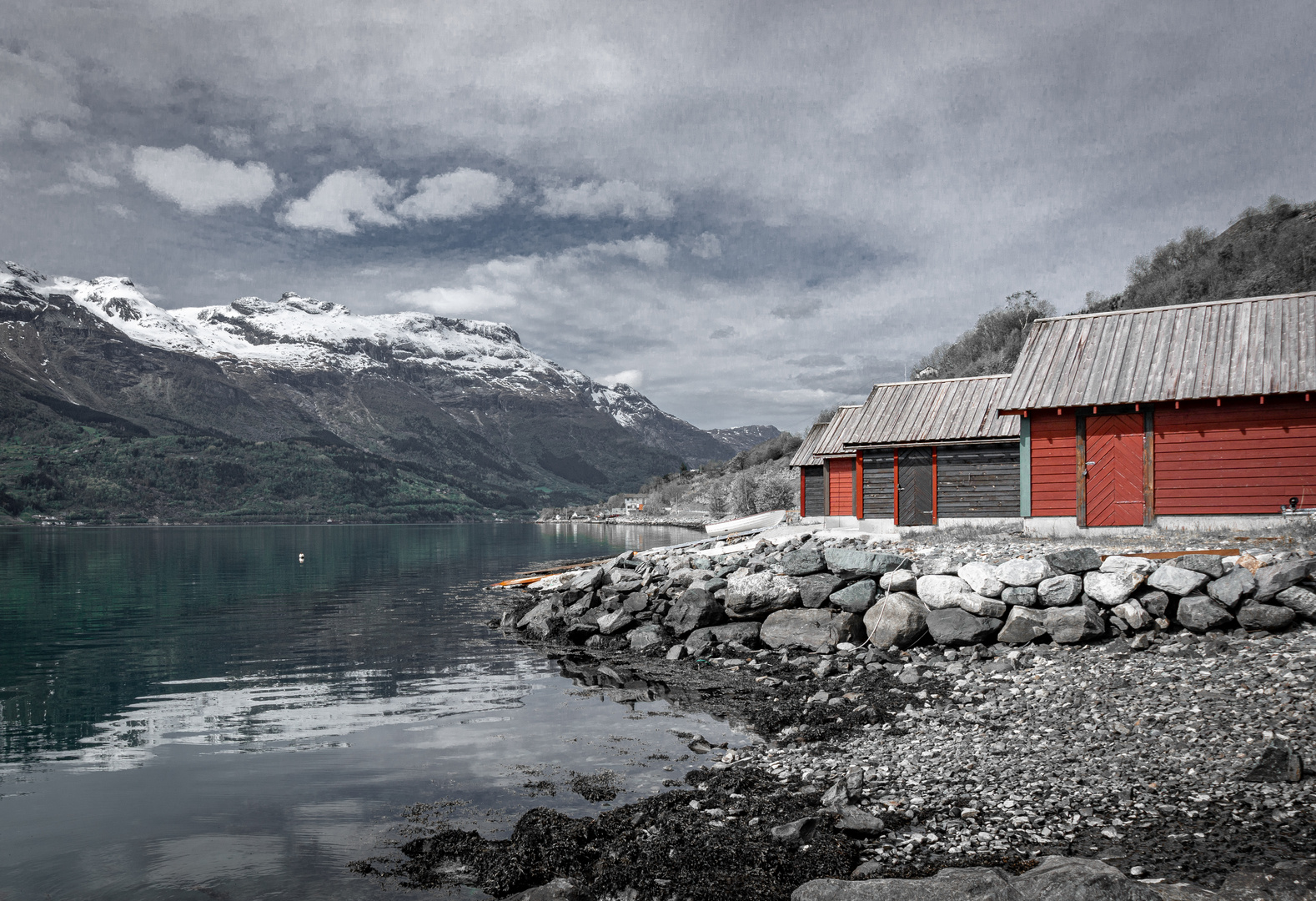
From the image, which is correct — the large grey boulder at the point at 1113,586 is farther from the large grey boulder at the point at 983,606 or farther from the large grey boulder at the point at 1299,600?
the large grey boulder at the point at 1299,600

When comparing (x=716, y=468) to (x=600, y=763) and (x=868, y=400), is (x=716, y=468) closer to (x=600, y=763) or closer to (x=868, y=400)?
(x=868, y=400)

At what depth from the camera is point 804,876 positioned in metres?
7.21

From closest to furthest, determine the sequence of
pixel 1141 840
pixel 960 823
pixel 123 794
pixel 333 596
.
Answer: pixel 1141 840 < pixel 960 823 < pixel 123 794 < pixel 333 596

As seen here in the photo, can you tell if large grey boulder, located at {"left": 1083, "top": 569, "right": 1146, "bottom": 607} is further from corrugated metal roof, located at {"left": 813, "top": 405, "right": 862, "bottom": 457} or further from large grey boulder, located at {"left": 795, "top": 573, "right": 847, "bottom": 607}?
corrugated metal roof, located at {"left": 813, "top": 405, "right": 862, "bottom": 457}

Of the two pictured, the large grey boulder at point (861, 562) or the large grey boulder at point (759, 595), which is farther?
the large grey boulder at point (759, 595)

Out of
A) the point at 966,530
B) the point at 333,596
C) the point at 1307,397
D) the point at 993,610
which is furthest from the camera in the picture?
the point at 333,596

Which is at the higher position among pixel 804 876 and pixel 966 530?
pixel 966 530

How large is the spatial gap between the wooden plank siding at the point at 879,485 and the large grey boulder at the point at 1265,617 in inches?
724

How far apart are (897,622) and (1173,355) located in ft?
45.9

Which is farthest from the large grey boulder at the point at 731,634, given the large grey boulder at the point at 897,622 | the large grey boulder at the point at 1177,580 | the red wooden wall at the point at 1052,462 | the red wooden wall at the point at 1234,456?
the red wooden wall at the point at 1234,456

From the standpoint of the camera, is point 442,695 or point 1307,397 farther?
point 1307,397

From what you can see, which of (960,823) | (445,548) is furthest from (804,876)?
(445,548)

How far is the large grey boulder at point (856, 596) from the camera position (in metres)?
18.2

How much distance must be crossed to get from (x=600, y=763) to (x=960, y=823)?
5480 millimetres
